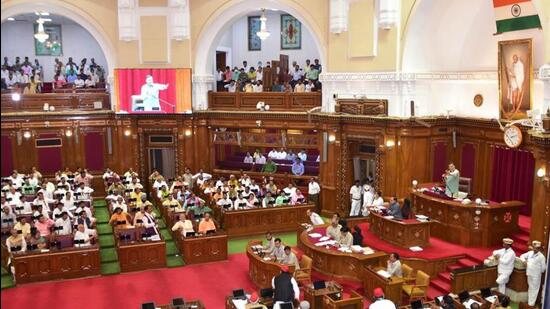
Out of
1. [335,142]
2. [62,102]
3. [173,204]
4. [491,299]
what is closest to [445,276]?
[491,299]

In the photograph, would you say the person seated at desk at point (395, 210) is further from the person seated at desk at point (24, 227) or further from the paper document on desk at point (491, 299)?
the person seated at desk at point (24, 227)

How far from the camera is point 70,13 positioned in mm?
21781

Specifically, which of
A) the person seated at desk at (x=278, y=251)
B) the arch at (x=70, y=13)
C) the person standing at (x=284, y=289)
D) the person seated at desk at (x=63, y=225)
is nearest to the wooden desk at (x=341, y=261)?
the person seated at desk at (x=278, y=251)

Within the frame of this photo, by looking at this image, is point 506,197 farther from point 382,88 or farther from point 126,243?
point 126,243

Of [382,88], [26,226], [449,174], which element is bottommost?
[26,226]

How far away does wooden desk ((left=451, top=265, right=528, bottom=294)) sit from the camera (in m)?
12.2

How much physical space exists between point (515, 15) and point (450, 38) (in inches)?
174

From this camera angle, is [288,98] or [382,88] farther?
[288,98]

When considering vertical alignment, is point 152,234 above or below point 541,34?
below

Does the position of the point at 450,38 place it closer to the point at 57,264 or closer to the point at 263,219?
the point at 263,219

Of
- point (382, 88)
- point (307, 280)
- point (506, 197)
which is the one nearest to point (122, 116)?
point (382, 88)

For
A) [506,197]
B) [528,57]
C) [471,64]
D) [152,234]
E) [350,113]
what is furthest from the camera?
[350,113]

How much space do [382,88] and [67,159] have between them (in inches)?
548

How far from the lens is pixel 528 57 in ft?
44.4
